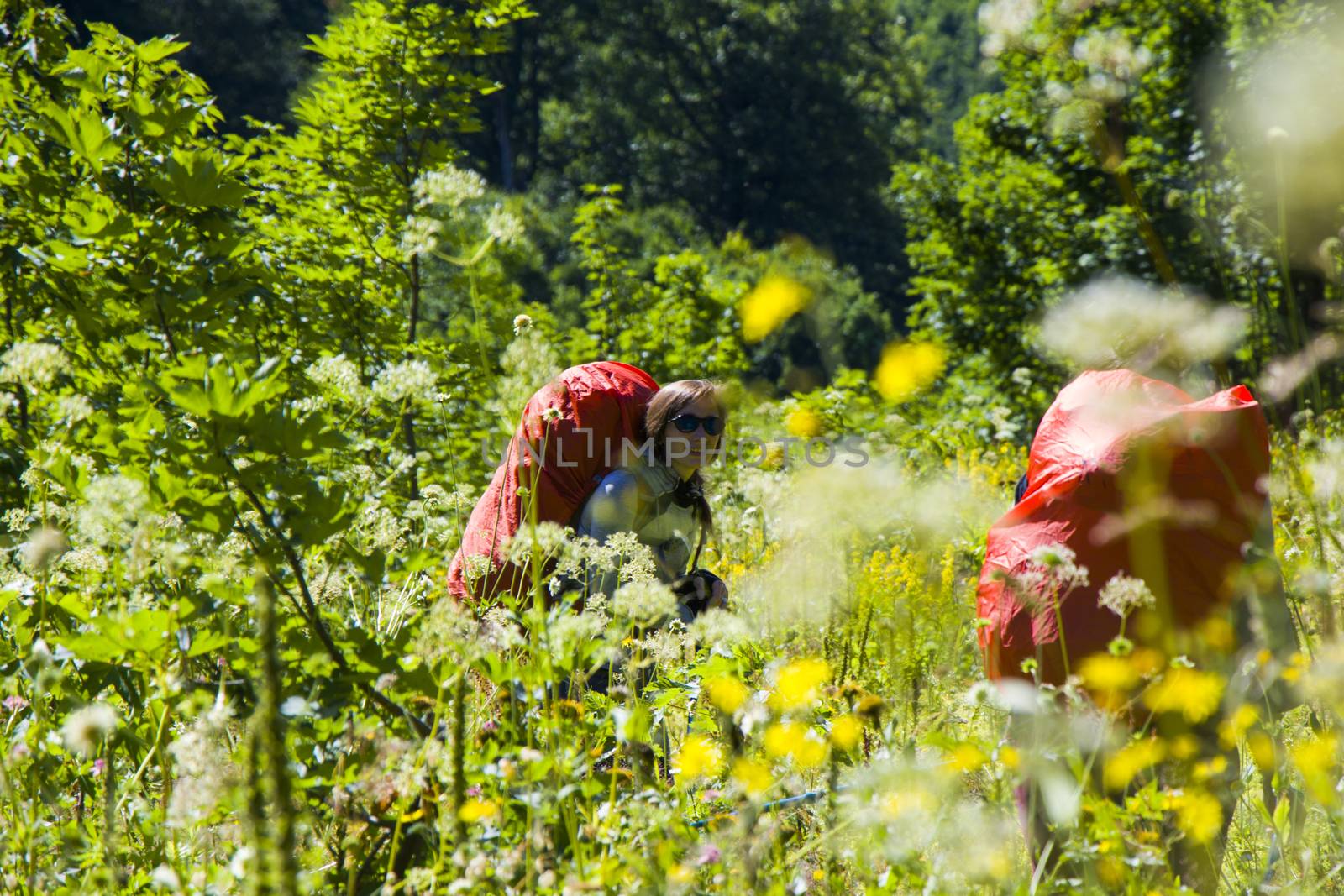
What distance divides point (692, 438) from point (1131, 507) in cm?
102

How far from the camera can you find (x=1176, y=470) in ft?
7.32

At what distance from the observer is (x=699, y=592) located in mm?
2699

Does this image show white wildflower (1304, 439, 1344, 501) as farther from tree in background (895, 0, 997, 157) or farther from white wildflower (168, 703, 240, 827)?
tree in background (895, 0, 997, 157)

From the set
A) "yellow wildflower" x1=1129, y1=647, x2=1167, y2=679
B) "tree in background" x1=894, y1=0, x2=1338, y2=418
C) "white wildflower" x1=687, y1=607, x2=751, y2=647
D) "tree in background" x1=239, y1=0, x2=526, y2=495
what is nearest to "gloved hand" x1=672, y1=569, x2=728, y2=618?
"white wildflower" x1=687, y1=607, x2=751, y2=647

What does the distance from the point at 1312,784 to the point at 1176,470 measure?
91 centimetres

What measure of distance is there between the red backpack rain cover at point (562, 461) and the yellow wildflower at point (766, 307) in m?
2.09

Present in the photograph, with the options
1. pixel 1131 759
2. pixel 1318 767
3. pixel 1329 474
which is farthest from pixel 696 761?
pixel 1329 474

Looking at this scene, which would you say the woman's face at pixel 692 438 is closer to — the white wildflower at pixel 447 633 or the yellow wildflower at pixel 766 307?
the white wildflower at pixel 447 633

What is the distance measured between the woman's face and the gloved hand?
278 millimetres

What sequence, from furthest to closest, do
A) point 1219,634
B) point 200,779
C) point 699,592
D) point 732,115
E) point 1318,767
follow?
point 732,115 → point 699,592 → point 1219,634 → point 1318,767 → point 200,779

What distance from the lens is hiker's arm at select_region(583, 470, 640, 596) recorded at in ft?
8.59

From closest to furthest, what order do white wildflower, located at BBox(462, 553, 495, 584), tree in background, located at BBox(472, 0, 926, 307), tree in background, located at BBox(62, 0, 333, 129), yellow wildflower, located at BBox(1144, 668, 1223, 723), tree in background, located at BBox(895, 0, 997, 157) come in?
yellow wildflower, located at BBox(1144, 668, 1223, 723), white wildflower, located at BBox(462, 553, 495, 584), tree in background, located at BBox(62, 0, 333, 129), tree in background, located at BBox(472, 0, 926, 307), tree in background, located at BBox(895, 0, 997, 157)

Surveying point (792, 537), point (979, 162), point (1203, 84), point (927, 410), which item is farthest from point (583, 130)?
point (792, 537)

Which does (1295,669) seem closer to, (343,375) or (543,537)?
(543,537)
